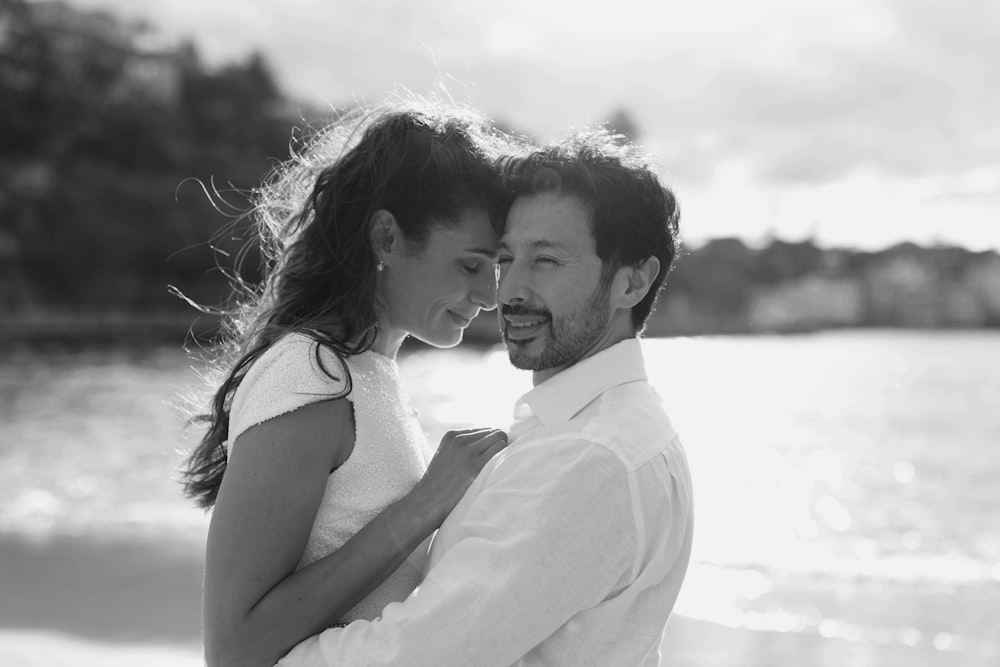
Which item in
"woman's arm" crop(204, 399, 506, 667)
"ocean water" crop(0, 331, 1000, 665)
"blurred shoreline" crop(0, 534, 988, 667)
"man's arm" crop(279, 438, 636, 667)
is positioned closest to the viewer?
"man's arm" crop(279, 438, 636, 667)

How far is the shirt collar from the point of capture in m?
1.77

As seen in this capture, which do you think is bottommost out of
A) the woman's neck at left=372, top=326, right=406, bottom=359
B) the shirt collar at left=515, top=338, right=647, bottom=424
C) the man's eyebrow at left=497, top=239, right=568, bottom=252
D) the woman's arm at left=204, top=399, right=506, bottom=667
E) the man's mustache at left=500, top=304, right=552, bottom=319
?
the woman's arm at left=204, top=399, right=506, bottom=667

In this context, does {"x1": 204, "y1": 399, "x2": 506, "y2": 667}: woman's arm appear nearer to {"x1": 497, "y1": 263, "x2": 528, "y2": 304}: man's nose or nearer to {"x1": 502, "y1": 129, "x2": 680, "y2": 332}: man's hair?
{"x1": 497, "y1": 263, "x2": 528, "y2": 304}: man's nose

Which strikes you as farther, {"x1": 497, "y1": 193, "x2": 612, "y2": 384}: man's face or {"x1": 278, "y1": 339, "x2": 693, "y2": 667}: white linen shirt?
{"x1": 497, "y1": 193, "x2": 612, "y2": 384}: man's face

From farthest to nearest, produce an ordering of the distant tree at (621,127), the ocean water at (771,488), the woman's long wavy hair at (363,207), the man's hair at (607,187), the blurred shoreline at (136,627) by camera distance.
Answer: the ocean water at (771,488) → the blurred shoreline at (136,627) → the distant tree at (621,127) → the woman's long wavy hair at (363,207) → the man's hair at (607,187)

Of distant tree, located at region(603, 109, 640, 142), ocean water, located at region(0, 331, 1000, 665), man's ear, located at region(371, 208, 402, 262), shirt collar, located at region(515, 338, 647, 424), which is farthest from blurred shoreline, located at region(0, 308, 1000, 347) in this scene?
shirt collar, located at region(515, 338, 647, 424)

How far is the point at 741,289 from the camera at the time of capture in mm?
88875

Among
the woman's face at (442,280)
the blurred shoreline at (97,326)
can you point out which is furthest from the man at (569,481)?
the blurred shoreline at (97,326)

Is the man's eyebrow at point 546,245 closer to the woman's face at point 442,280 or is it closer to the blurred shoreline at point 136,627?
the woman's face at point 442,280

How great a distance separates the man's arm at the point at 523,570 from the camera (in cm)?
155

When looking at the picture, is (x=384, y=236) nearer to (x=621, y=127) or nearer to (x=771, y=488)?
(x=771, y=488)

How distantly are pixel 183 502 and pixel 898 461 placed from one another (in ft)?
62.1

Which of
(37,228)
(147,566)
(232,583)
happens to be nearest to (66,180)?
(37,228)

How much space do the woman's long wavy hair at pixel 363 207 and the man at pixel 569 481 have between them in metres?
0.15
